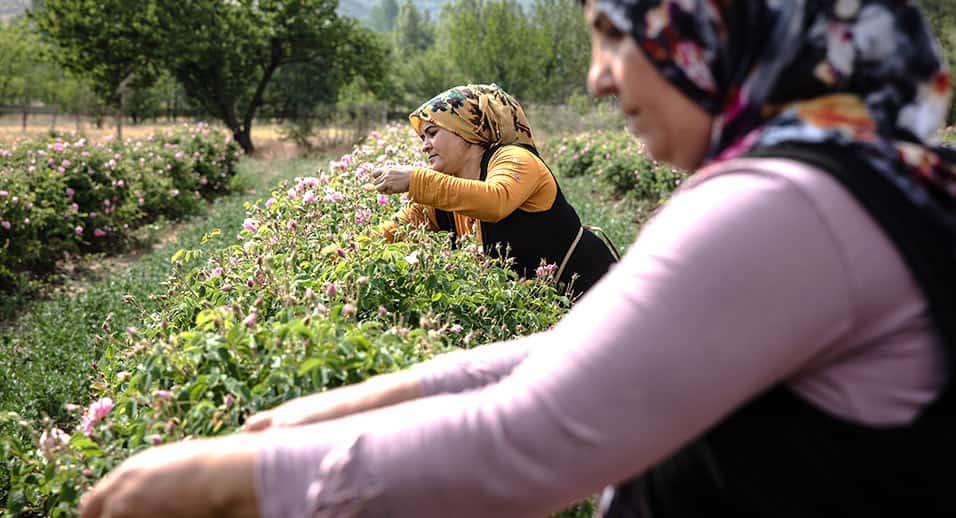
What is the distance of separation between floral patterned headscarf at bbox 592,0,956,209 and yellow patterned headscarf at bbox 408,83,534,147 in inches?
100

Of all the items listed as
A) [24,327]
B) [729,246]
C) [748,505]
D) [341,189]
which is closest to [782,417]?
[748,505]

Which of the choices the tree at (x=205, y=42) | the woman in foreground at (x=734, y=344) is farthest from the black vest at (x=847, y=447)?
the tree at (x=205, y=42)

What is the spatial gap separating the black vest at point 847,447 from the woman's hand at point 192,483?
50 cm

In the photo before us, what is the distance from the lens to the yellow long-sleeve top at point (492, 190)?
3.09 m

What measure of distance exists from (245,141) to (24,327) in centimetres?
2296

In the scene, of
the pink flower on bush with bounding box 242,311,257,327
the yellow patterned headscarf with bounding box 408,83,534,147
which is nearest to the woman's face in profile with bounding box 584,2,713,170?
the pink flower on bush with bounding box 242,311,257,327

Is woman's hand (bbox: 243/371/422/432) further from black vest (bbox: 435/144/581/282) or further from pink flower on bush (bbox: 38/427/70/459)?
black vest (bbox: 435/144/581/282)

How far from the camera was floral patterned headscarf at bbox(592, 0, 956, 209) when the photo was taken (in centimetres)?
84

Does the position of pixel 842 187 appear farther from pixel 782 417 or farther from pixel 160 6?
pixel 160 6

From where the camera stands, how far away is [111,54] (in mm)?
26797

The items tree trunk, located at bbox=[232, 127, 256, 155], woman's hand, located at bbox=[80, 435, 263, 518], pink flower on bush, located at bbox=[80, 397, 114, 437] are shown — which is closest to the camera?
woman's hand, located at bbox=[80, 435, 263, 518]

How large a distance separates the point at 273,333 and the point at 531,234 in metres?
1.79

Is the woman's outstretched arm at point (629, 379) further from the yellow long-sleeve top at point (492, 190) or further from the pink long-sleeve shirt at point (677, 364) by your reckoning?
the yellow long-sleeve top at point (492, 190)

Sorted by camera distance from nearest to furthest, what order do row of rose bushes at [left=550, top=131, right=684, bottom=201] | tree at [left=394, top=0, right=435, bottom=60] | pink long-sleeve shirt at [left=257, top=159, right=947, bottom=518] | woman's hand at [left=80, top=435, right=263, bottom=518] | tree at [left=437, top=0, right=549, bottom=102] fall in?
pink long-sleeve shirt at [left=257, top=159, right=947, bottom=518] < woman's hand at [left=80, top=435, right=263, bottom=518] < row of rose bushes at [left=550, top=131, right=684, bottom=201] < tree at [left=437, top=0, right=549, bottom=102] < tree at [left=394, top=0, right=435, bottom=60]
